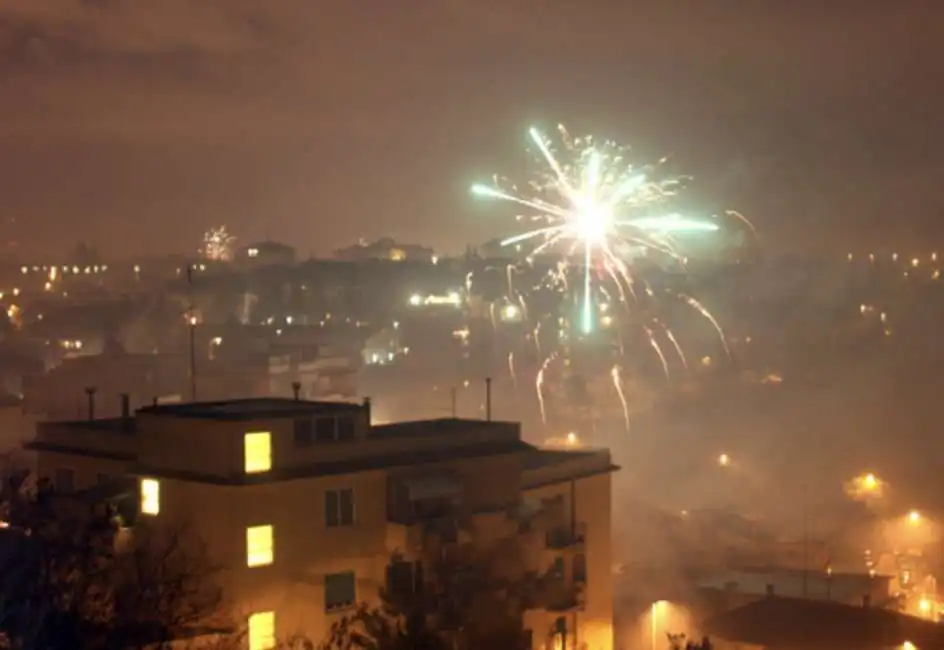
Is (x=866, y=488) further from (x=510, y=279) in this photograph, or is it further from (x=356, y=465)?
(x=356, y=465)

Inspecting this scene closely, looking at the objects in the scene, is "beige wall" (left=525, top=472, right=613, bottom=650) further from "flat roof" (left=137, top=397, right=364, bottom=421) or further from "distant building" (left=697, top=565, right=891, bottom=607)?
"distant building" (left=697, top=565, right=891, bottom=607)

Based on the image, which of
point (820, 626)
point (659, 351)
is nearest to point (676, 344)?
point (659, 351)

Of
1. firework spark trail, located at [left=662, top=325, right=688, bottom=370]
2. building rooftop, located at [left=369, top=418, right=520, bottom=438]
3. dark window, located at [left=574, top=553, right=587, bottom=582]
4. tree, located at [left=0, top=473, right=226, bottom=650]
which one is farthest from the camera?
firework spark trail, located at [left=662, top=325, right=688, bottom=370]

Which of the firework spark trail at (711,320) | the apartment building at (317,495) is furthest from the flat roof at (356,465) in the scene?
the firework spark trail at (711,320)

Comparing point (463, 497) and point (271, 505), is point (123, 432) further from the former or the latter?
point (463, 497)

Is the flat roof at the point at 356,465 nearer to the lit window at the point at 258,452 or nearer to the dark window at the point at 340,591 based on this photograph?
the lit window at the point at 258,452

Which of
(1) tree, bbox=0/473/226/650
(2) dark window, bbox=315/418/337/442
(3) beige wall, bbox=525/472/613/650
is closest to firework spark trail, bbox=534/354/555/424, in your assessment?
(3) beige wall, bbox=525/472/613/650
